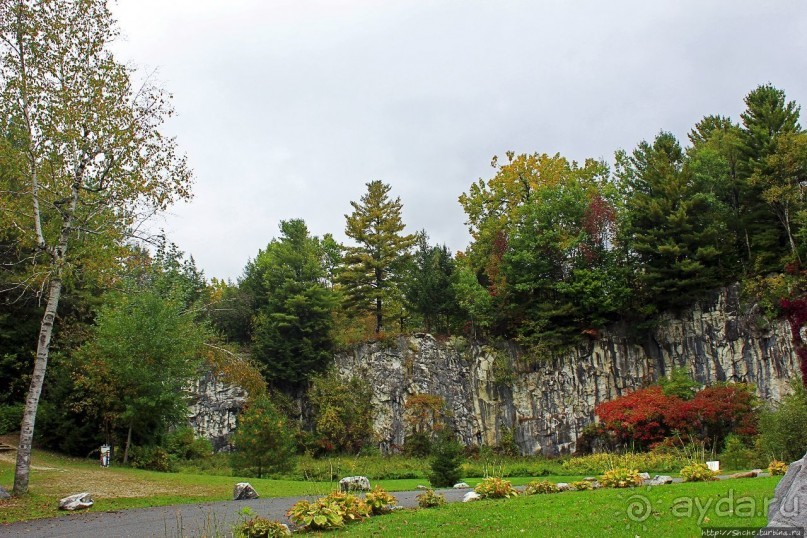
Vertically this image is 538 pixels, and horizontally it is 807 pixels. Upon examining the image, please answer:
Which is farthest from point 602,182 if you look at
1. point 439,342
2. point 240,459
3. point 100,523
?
point 100,523

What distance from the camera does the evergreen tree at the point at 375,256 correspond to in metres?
34.8

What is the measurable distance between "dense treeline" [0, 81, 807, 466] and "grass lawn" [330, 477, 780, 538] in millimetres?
11016

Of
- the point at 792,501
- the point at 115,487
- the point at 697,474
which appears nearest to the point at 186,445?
the point at 115,487

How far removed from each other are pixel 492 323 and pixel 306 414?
39.2 feet

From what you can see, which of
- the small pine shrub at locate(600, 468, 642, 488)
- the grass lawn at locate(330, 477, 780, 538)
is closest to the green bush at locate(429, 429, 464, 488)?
the small pine shrub at locate(600, 468, 642, 488)

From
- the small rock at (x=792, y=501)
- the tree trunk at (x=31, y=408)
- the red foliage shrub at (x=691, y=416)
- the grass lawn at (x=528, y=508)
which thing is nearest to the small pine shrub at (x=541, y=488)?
the grass lawn at (x=528, y=508)

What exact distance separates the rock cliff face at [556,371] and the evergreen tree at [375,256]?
3.13 m

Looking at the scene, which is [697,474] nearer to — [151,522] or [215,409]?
[151,522]

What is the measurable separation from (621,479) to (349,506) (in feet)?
22.6

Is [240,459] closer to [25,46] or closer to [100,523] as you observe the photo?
[100,523]

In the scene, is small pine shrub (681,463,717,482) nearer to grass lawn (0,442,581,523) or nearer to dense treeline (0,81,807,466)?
grass lawn (0,442,581,523)

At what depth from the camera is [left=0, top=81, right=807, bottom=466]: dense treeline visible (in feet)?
76.7

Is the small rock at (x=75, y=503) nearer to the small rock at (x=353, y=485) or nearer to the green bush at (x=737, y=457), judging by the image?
the small rock at (x=353, y=485)

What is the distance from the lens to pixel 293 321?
108ft
